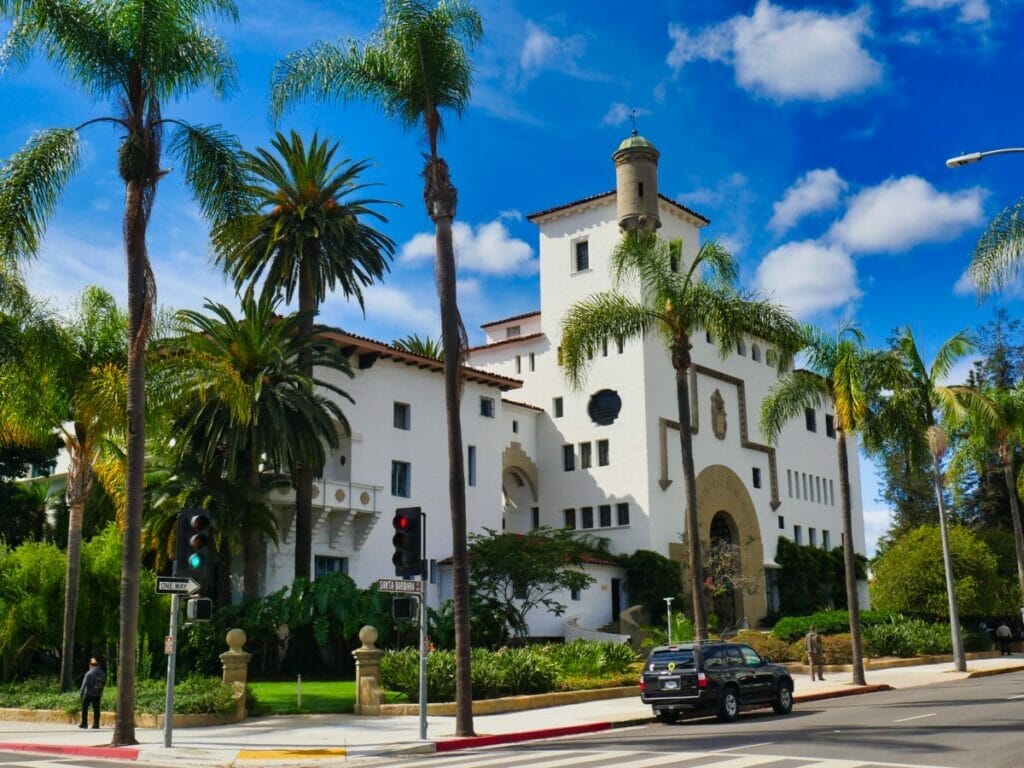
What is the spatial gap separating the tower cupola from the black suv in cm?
3428

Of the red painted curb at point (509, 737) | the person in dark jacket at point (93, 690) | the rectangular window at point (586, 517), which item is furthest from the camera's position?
the rectangular window at point (586, 517)

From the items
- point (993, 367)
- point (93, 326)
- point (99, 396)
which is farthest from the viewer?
point (993, 367)

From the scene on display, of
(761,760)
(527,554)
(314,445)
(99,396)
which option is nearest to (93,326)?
(99,396)

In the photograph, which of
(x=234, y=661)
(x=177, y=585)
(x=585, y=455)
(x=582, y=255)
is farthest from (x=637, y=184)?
(x=177, y=585)

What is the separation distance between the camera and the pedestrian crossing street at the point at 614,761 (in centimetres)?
1331

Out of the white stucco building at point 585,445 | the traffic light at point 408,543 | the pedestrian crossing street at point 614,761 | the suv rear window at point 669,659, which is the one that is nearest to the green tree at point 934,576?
Result: the white stucco building at point 585,445

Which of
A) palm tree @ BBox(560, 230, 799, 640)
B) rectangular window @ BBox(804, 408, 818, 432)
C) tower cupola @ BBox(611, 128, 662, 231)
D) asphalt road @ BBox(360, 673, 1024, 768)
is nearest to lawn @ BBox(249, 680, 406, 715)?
asphalt road @ BBox(360, 673, 1024, 768)

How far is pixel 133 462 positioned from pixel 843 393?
21.5m

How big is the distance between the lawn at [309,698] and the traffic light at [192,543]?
6694mm

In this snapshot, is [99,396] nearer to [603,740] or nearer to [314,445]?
[314,445]

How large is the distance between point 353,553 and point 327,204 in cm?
1365

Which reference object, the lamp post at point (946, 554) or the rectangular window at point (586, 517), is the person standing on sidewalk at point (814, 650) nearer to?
the lamp post at point (946, 554)

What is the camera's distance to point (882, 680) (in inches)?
1293

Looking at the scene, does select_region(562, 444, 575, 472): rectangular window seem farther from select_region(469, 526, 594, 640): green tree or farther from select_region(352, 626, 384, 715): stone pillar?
select_region(352, 626, 384, 715): stone pillar
